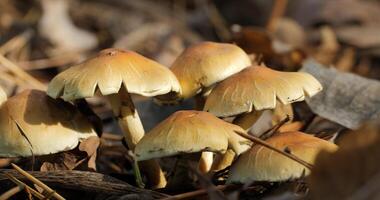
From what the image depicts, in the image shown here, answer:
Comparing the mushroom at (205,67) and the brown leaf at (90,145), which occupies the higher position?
the mushroom at (205,67)

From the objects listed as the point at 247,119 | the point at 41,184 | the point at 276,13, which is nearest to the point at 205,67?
the point at 247,119

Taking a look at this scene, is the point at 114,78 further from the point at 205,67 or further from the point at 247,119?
the point at 247,119

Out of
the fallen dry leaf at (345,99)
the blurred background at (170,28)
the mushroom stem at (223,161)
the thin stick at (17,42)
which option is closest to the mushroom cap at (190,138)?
the mushroom stem at (223,161)

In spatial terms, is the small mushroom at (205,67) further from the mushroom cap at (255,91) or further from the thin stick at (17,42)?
the thin stick at (17,42)

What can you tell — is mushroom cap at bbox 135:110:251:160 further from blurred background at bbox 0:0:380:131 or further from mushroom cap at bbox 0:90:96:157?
blurred background at bbox 0:0:380:131

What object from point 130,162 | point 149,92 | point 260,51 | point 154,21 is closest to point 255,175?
point 149,92

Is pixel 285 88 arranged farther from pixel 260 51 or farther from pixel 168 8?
pixel 168 8

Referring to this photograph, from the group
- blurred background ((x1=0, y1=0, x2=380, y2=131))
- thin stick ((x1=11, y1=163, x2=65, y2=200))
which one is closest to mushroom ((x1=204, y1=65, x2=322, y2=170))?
thin stick ((x1=11, y1=163, x2=65, y2=200))
